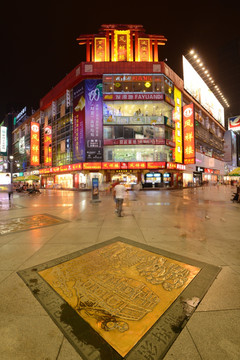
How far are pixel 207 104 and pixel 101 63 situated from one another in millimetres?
38542

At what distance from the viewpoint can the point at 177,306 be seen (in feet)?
7.34

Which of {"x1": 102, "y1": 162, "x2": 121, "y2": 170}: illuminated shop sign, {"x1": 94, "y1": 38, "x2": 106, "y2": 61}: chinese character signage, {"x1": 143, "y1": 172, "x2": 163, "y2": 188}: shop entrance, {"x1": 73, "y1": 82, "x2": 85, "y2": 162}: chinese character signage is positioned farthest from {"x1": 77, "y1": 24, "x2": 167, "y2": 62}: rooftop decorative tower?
{"x1": 143, "y1": 172, "x2": 163, "y2": 188}: shop entrance

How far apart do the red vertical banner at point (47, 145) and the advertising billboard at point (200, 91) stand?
3632cm

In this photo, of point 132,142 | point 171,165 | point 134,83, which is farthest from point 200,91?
point 132,142

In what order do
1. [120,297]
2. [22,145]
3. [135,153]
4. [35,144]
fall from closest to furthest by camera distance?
1. [120,297]
2. [135,153]
3. [35,144]
4. [22,145]

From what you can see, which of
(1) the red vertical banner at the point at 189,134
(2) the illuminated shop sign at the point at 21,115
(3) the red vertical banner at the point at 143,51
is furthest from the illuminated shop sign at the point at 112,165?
(2) the illuminated shop sign at the point at 21,115

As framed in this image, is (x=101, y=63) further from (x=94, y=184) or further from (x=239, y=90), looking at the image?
(x=239, y=90)

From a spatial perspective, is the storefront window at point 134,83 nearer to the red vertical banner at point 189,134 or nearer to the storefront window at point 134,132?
the storefront window at point 134,132

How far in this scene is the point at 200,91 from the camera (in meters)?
48.0

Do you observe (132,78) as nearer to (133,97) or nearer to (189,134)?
(133,97)

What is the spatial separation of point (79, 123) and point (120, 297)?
33338 mm

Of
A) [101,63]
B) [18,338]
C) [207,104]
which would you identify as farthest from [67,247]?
[207,104]

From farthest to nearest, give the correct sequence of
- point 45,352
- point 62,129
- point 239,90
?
point 239,90, point 62,129, point 45,352

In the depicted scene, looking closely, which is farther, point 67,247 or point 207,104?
point 207,104
